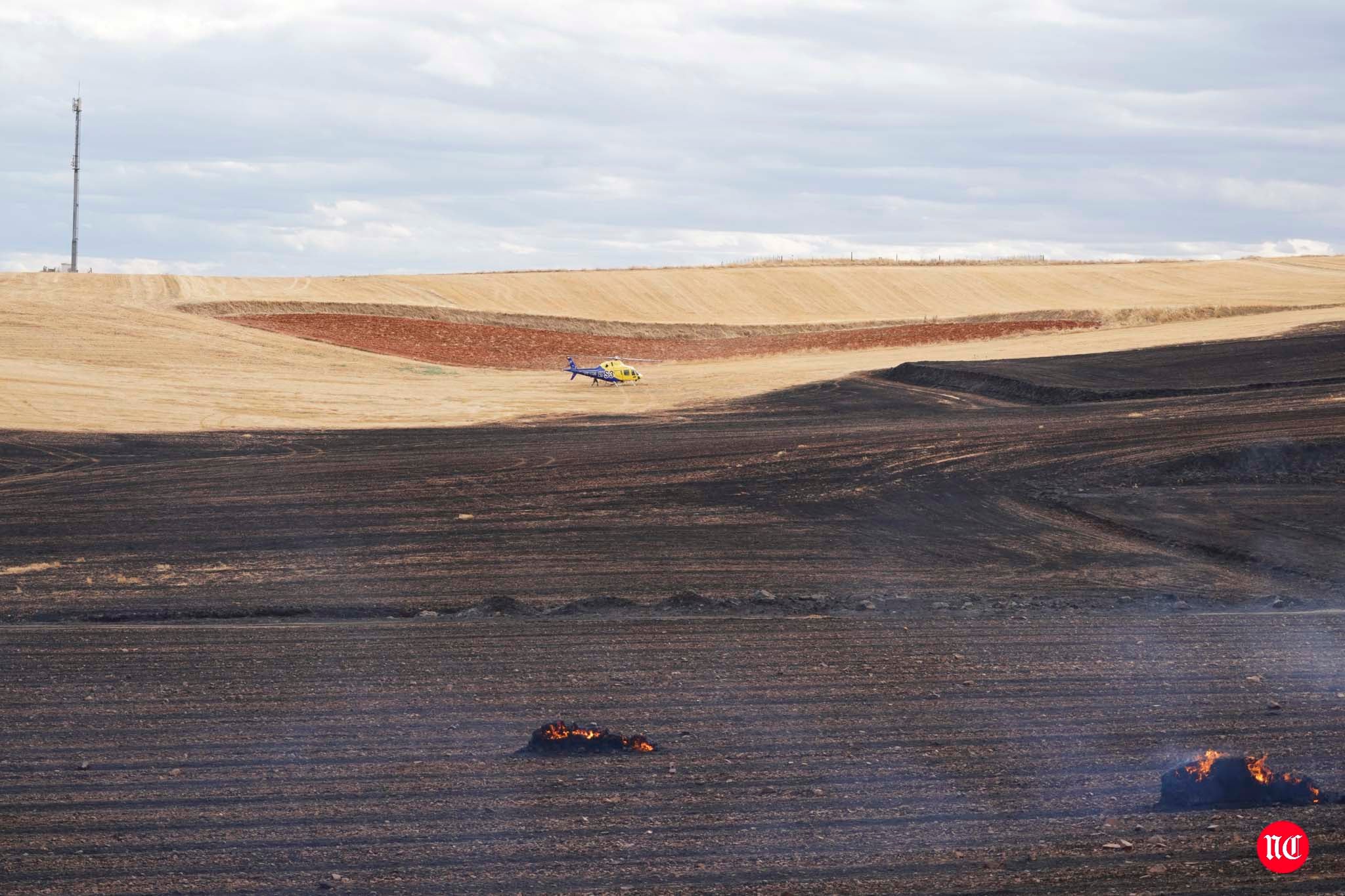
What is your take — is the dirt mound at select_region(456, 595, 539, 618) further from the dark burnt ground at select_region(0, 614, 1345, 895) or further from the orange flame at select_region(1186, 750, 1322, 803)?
the orange flame at select_region(1186, 750, 1322, 803)

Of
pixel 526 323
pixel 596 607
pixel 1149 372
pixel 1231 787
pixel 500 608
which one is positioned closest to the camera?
pixel 1231 787

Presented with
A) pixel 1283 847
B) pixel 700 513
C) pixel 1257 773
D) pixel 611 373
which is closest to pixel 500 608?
pixel 700 513

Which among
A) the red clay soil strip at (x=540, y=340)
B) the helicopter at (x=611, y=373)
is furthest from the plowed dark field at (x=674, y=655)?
the red clay soil strip at (x=540, y=340)

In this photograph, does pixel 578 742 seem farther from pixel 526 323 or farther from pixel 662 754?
pixel 526 323

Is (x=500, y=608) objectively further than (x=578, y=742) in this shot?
Yes

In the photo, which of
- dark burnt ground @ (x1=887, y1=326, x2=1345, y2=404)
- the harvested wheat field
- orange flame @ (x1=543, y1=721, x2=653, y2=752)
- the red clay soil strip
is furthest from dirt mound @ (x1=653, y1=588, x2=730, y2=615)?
the red clay soil strip
